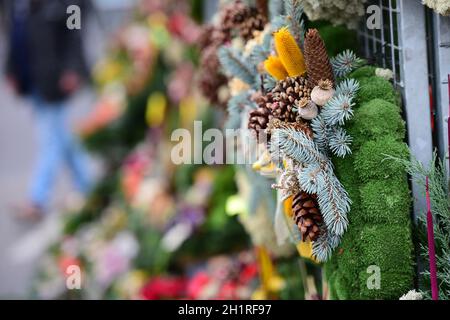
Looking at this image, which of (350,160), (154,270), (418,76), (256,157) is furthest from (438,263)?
(154,270)

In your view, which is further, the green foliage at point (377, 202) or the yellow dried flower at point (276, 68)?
the yellow dried flower at point (276, 68)

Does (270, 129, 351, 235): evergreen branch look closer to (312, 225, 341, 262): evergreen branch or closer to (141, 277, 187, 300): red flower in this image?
(312, 225, 341, 262): evergreen branch

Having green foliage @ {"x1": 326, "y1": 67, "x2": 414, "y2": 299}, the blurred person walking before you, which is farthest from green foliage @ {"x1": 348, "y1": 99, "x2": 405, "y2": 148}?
the blurred person walking

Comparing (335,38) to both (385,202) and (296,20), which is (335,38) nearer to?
(296,20)

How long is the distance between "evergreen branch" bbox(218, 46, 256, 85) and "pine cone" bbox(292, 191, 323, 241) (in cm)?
72

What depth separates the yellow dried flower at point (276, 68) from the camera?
2.64 metres

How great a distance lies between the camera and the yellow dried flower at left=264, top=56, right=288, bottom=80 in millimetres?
2637

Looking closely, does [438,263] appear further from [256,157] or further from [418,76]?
[256,157]

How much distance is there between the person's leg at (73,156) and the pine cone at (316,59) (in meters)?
4.29

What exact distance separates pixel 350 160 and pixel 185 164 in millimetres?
2752

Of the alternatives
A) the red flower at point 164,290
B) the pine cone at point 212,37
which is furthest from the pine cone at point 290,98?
the red flower at point 164,290

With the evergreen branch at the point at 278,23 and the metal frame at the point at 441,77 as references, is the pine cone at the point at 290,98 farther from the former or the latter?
the metal frame at the point at 441,77

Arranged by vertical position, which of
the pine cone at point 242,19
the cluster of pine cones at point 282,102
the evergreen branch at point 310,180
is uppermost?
the pine cone at point 242,19

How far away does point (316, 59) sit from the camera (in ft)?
8.01
